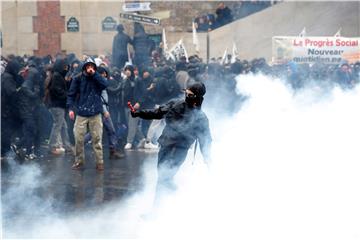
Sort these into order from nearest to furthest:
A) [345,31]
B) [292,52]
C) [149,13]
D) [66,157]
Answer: [66,157] → [292,52] → [345,31] → [149,13]

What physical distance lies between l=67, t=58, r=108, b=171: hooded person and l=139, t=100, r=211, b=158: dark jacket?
3.01m

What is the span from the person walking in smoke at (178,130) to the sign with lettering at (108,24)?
13320mm

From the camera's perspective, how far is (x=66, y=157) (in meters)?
12.2

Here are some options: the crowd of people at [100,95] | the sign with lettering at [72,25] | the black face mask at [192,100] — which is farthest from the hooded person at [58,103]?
the sign with lettering at [72,25]

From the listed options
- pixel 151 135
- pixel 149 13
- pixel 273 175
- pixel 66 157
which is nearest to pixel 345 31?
pixel 149 13

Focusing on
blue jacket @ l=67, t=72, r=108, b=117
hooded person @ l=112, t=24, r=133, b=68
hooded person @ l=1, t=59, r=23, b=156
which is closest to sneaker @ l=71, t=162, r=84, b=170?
blue jacket @ l=67, t=72, r=108, b=117

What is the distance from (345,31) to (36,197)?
45.7ft

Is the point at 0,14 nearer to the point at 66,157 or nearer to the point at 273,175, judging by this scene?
the point at 66,157

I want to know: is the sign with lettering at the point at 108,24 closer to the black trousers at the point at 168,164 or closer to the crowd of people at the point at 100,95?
the crowd of people at the point at 100,95

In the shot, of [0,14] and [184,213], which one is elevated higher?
[0,14]

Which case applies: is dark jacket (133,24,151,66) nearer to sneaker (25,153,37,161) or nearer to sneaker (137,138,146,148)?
sneaker (137,138,146,148)

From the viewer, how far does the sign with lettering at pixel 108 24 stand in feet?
67.9

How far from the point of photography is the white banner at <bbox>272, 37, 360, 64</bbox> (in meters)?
16.6

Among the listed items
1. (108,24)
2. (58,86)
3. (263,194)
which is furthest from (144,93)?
(108,24)
